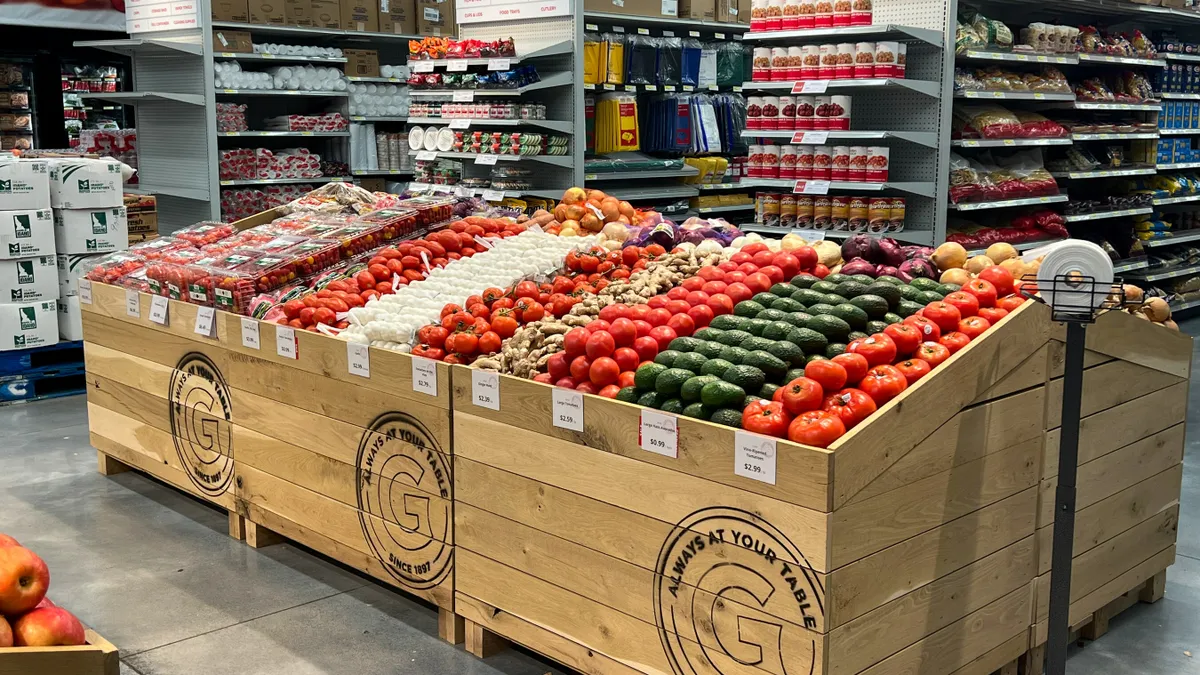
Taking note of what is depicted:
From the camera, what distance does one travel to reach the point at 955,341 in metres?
2.69

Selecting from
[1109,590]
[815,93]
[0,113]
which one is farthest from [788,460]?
[0,113]

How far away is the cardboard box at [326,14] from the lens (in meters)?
8.33

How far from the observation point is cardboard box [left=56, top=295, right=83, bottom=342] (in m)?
6.40

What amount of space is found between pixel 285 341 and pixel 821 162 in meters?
3.51

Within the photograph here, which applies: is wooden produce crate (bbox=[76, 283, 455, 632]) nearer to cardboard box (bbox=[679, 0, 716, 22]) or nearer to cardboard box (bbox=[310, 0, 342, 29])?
cardboard box (bbox=[310, 0, 342, 29])

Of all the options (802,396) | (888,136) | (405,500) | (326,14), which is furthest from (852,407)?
(326,14)

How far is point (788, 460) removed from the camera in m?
2.31

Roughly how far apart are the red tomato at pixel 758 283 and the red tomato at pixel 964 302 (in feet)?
1.67

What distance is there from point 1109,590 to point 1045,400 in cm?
77

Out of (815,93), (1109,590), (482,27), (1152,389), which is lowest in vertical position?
(1109,590)

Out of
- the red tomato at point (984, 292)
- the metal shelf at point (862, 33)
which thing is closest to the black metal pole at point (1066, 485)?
the red tomato at point (984, 292)

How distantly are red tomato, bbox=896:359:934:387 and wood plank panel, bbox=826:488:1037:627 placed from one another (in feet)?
1.17

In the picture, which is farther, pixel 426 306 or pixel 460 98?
pixel 460 98

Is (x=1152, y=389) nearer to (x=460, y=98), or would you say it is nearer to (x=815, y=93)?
(x=815, y=93)
